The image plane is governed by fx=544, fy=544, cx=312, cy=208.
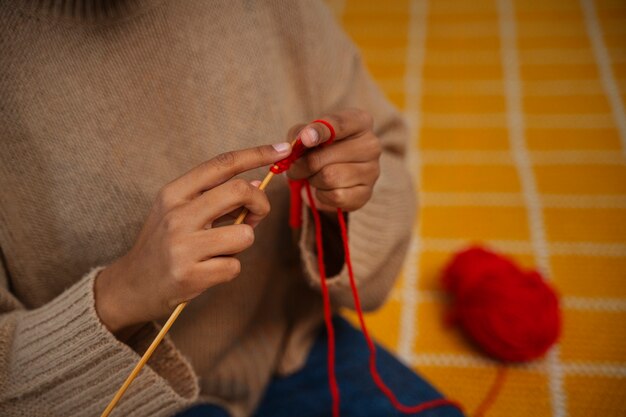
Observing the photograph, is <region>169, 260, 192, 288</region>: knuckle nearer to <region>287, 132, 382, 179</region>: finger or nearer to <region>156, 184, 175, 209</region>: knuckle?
<region>156, 184, 175, 209</region>: knuckle

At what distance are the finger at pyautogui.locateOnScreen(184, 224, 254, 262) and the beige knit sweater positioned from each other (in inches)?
6.4

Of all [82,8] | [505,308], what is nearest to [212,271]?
[82,8]

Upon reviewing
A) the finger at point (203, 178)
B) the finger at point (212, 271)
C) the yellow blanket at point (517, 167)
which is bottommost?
the yellow blanket at point (517, 167)

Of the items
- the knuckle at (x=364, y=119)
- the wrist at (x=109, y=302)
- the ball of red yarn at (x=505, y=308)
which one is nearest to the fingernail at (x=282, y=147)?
the knuckle at (x=364, y=119)

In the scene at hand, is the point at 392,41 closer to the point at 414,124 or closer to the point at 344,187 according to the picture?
the point at 414,124

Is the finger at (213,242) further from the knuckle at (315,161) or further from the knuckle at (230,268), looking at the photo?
the knuckle at (315,161)

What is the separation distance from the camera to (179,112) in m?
0.74

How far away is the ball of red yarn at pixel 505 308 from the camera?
1.11 meters

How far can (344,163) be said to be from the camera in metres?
0.64

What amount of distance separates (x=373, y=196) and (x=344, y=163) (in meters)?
0.23

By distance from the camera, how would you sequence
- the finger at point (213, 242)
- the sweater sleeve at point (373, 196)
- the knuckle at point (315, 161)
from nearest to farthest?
1. the finger at point (213, 242)
2. the knuckle at point (315, 161)
3. the sweater sleeve at point (373, 196)

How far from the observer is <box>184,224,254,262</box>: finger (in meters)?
0.53

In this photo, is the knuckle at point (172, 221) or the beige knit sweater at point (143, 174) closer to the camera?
the knuckle at point (172, 221)

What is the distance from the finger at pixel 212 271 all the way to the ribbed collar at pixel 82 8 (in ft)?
1.17
